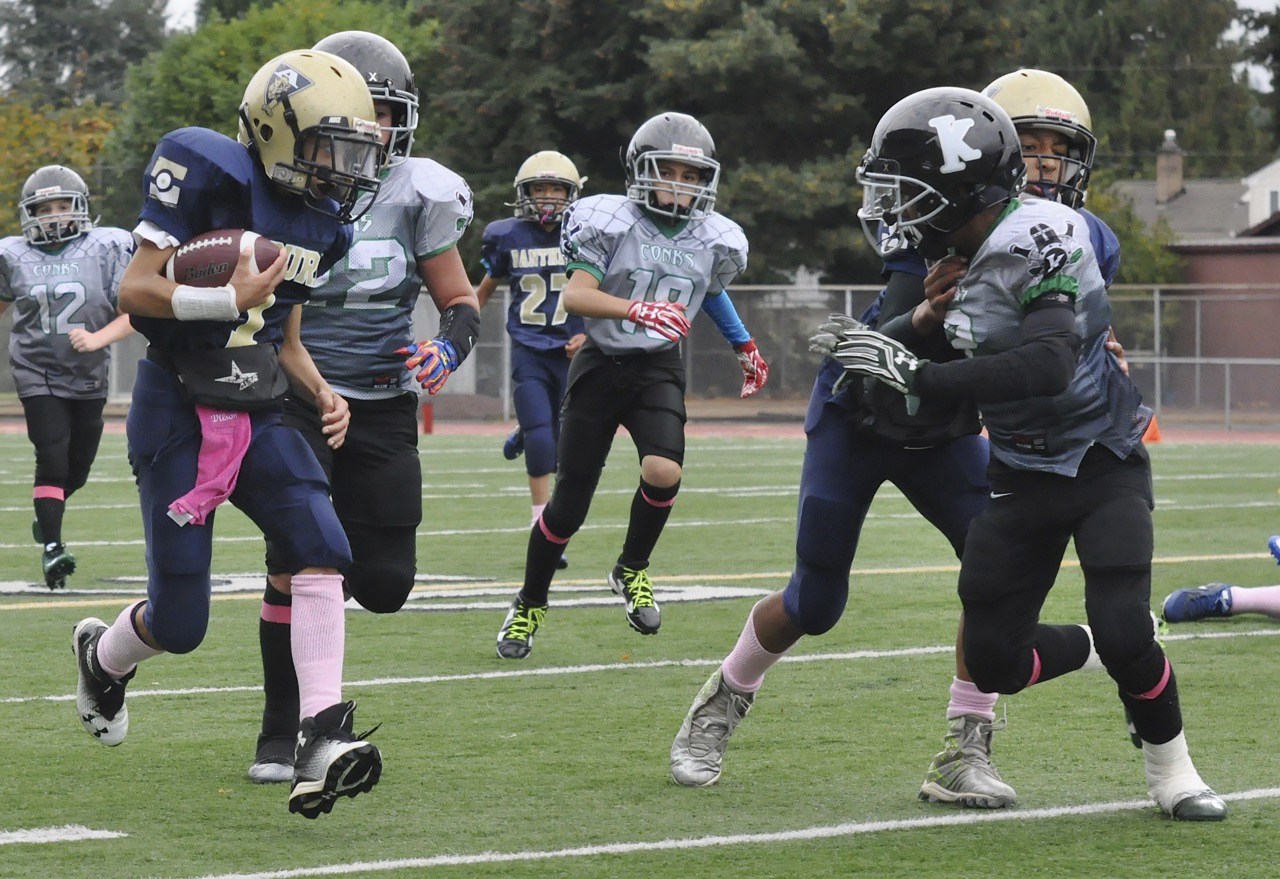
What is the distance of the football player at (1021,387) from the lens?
4043 mm

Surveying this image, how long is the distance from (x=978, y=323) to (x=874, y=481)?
2.26 ft

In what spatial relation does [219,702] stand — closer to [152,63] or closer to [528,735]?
[528,735]

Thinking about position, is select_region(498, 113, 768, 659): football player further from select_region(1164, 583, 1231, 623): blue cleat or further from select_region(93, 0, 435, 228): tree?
select_region(93, 0, 435, 228): tree

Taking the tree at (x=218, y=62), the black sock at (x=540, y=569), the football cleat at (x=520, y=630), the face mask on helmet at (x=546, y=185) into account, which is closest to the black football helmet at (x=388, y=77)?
the black sock at (x=540, y=569)

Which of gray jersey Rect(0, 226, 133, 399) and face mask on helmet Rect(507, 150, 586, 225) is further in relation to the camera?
face mask on helmet Rect(507, 150, 586, 225)

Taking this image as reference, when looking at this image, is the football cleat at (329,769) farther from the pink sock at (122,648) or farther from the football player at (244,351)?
the pink sock at (122,648)

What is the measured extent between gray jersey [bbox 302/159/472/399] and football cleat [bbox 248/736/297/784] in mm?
957

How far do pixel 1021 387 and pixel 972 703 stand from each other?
979 mm

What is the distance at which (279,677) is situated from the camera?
4930 mm

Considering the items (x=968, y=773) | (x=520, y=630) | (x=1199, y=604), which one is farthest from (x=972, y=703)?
(x=1199, y=604)

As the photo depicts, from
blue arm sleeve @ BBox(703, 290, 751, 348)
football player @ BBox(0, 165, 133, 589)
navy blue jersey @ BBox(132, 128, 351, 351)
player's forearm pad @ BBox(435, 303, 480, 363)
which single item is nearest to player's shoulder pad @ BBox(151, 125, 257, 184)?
navy blue jersey @ BBox(132, 128, 351, 351)

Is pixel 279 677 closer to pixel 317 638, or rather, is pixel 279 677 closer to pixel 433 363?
pixel 317 638

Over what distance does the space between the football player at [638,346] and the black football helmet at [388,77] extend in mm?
1418

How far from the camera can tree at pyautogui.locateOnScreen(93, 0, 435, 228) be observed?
115 ft
